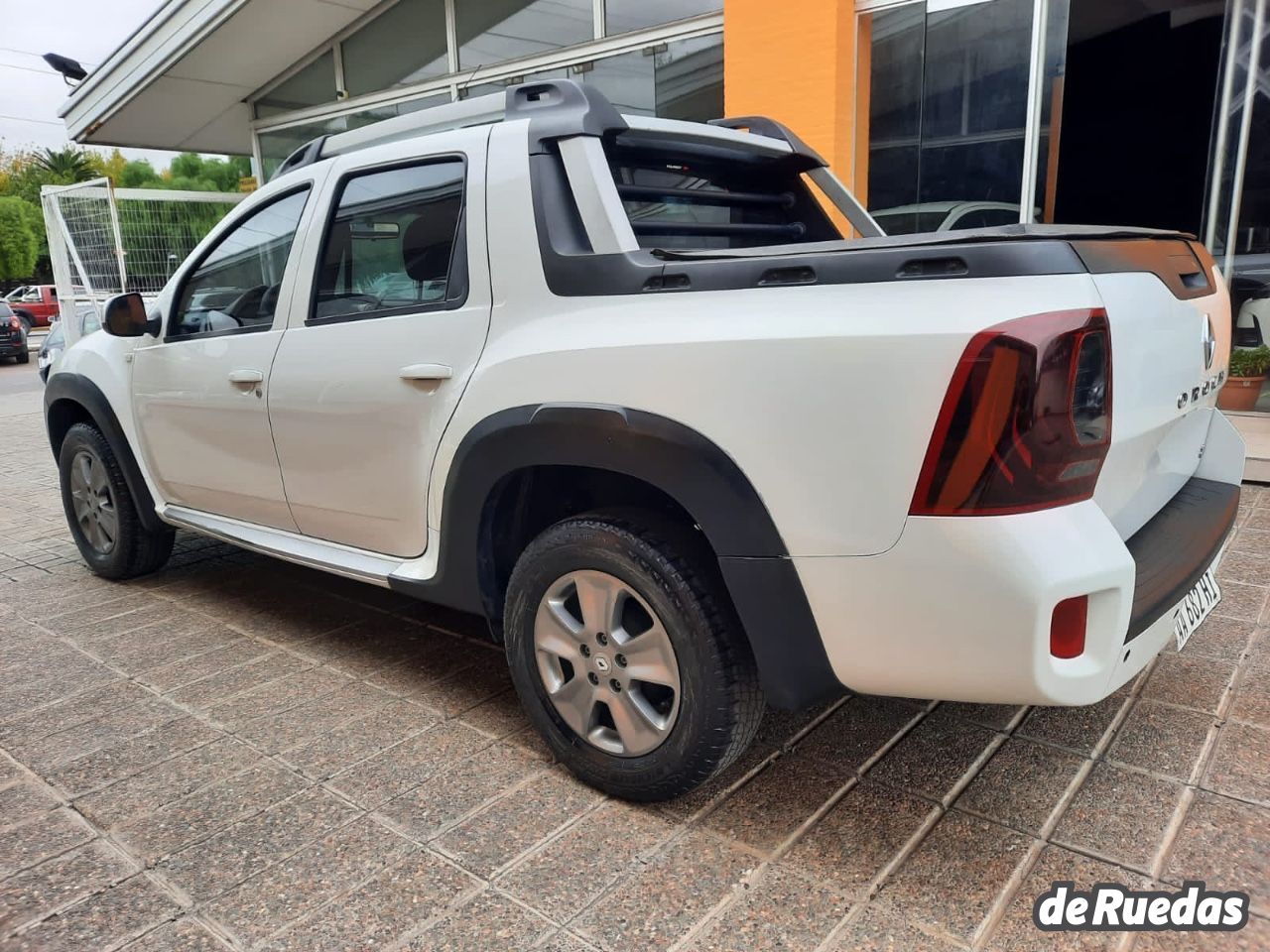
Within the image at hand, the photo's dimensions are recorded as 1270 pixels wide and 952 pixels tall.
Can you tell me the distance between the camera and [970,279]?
173 cm

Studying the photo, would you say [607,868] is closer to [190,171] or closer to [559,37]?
[559,37]

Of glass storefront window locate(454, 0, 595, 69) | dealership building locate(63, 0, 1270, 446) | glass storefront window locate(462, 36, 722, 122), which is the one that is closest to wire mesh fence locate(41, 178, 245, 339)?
dealership building locate(63, 0, 1270, 446)

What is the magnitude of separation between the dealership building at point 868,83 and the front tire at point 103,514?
17.5 ft

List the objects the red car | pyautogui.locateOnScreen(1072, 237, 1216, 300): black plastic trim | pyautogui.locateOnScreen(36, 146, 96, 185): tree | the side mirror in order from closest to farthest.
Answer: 1. pyautogui.locateOnScreen(1072, 237, 1216, 300): black plastic trim
2. the side mirror
3. the red car
4. pyautogui.locateOnScreen(36, 146, 96, 185): tree

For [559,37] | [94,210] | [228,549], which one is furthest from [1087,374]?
[94,210]

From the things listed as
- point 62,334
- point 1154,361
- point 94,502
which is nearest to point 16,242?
point 62,334

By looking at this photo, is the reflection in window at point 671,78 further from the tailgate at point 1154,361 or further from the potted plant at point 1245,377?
the tailgate at point 1154,361

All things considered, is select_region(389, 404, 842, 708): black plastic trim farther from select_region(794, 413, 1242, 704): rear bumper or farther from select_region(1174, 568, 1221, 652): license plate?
select_region(1174, 568, 1221, 652): license plate

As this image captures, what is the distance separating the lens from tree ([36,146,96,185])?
61.7 m

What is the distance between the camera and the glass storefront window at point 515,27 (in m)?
9.05

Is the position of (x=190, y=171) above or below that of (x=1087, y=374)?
above

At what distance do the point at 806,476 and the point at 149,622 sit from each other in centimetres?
316

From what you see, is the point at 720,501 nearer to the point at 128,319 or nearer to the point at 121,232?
the point at 128,319

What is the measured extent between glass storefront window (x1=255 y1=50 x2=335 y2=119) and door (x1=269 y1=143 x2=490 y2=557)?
1012 cm
